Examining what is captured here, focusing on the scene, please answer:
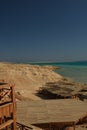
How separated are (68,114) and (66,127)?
1.36 m

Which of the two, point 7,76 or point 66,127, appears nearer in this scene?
point 66,127

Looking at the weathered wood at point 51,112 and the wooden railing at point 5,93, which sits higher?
the wooden railing at point 5,93

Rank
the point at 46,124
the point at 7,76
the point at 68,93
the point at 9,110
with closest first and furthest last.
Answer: the point at 9,110, the point at 46,124, the point at 68,93, the point at 7,76

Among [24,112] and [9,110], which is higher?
[9,110]

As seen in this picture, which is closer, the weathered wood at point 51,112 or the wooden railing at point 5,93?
the wooden railing at point 5,93

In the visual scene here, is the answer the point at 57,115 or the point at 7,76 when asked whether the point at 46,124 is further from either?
the point at 7,76

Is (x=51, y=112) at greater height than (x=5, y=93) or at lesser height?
lesser

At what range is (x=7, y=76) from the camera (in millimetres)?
56000

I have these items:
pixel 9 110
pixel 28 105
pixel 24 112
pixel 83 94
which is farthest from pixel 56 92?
pixel 9 110

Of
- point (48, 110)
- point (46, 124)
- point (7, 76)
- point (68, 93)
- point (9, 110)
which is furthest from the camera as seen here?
point (7, 76)

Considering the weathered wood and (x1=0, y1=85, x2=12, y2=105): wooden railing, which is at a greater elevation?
(x1=0, y1=85, x2=12, y2=105): wooden railing

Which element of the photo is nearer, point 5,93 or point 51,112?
point 5,93

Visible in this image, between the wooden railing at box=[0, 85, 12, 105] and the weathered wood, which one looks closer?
the wooden railing at box=[0, 85, 12, 105]

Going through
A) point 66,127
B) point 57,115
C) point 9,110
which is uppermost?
point 9,110
